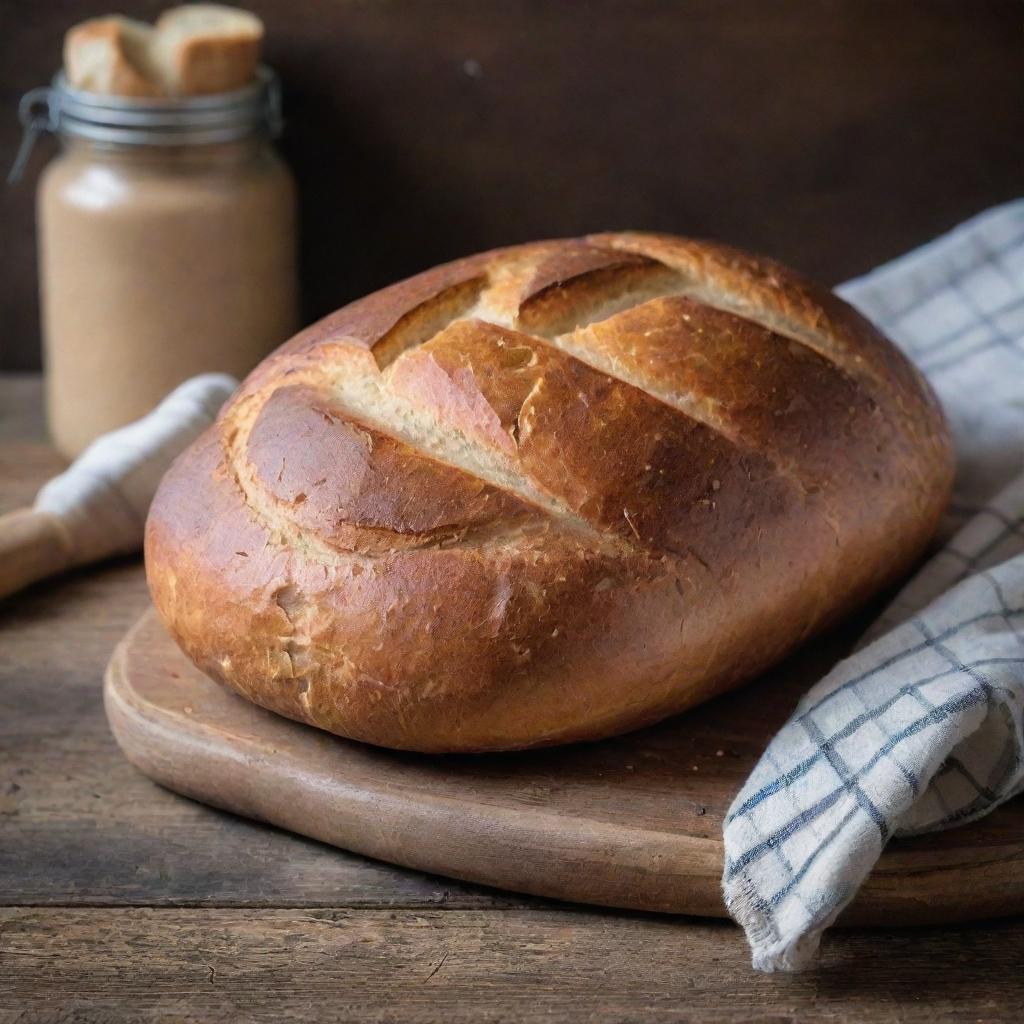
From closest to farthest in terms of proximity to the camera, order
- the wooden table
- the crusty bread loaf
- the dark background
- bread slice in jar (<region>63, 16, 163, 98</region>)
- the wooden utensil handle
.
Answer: the wooden table < the crusty bread loaf < the wooden utensil handle < bread slice in jar (<region>63, 16, 163, 98</region>) < the dark background

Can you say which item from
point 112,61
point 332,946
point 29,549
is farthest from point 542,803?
point 112,61

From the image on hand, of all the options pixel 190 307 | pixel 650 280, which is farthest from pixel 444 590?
pixel 190 307

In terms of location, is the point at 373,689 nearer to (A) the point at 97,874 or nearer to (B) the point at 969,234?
(A) the point at 97,874

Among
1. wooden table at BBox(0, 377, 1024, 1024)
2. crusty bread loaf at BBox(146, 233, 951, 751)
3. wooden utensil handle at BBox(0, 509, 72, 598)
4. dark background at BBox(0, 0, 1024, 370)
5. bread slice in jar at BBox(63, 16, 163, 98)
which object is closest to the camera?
wooden table at BBox(0, 377, 1024, 1024)

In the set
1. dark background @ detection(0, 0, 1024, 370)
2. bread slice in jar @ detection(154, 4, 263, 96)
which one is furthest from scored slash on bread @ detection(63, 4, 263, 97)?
dark background @ detection(0, 0, 1024, 370)

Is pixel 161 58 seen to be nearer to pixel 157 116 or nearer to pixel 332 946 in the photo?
pixel 157 116

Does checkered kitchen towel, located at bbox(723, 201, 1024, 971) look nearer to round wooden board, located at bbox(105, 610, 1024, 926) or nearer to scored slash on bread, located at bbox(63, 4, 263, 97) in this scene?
round wooden board, located at bbox(105, 610, 1024, 926)

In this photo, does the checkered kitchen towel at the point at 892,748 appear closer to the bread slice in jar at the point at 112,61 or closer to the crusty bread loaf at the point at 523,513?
the crusty bread loaf at the point at 523,513

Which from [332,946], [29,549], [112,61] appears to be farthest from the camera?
[112,61]
